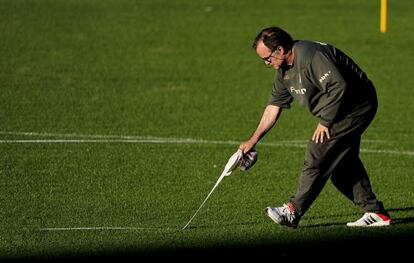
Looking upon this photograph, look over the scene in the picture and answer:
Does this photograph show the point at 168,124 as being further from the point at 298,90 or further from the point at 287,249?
the point at 287,249

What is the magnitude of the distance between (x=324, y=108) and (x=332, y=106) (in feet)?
0.35

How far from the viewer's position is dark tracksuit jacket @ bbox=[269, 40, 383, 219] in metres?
10.1

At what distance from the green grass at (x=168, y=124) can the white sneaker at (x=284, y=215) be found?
144 mm

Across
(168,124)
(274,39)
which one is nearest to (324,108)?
(274,39)

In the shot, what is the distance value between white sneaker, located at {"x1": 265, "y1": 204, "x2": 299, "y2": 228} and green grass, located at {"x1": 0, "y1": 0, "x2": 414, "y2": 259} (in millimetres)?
144

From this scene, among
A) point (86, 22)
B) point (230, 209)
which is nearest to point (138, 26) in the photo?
point (86, 22)

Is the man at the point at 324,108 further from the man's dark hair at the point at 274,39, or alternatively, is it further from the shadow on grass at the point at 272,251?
the shadow on grass at the point at 272,251

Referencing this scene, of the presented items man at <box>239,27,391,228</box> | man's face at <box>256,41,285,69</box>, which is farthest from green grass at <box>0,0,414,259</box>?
man's face at <box>256,41,285,69</box>

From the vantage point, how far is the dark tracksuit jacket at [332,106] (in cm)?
A: 1012

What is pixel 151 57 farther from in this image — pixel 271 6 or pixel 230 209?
pixel 230 209

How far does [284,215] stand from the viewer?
10.6 m

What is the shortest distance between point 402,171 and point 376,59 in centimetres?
917

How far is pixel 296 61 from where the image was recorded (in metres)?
10.2

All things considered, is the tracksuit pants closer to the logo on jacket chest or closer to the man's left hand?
the man's left hand
